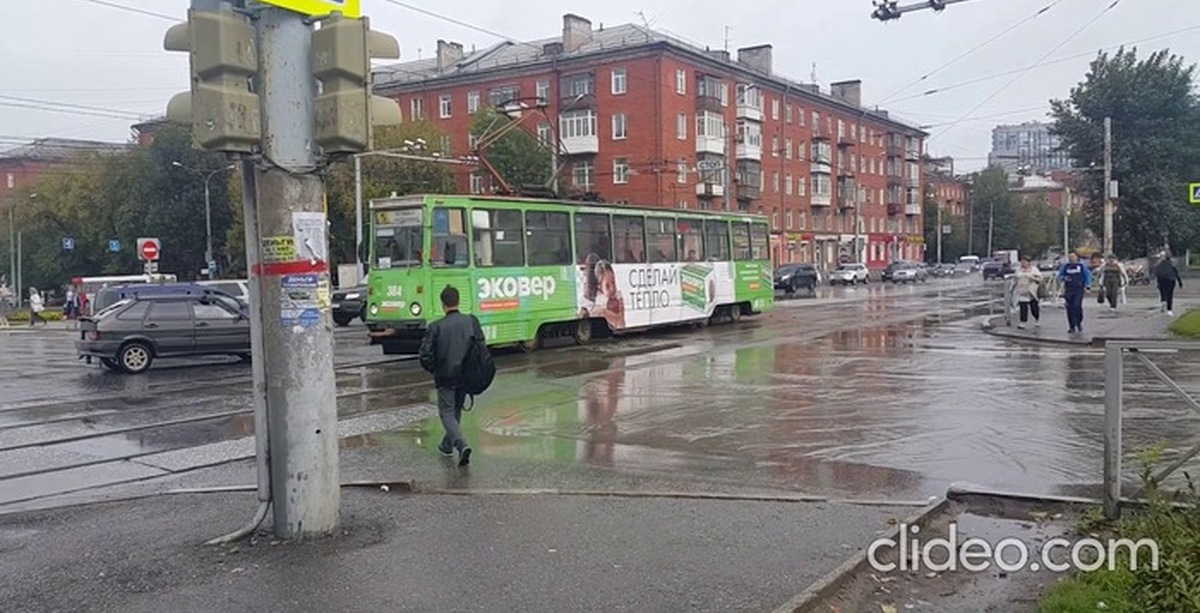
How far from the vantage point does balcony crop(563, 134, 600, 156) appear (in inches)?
2569

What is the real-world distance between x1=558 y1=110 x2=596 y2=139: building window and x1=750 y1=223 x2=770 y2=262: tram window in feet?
115

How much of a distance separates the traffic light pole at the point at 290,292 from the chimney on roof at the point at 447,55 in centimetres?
6977

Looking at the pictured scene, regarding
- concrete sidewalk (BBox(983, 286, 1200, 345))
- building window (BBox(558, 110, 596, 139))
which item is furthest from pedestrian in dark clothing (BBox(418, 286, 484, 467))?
building window (BBox(558, 110, 596, 139))

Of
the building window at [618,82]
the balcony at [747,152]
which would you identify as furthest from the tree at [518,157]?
the balcony at [747,152]

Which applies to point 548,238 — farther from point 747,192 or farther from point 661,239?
point 747,192

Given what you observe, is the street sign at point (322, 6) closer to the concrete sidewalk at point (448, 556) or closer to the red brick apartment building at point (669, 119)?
the concrete sidewalk at point (448, 556)

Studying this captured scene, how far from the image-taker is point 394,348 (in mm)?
19500

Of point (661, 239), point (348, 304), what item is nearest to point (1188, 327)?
point (661, 239)

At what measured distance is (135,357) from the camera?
1972 centimetres

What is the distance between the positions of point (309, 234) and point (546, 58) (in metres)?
62.1

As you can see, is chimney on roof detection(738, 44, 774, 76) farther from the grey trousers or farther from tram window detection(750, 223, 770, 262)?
the grey trousers

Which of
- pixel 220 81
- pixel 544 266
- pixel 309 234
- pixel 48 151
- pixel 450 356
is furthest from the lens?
pixel 48 151

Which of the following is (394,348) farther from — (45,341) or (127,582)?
(45,341)

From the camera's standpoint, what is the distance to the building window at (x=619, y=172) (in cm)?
6425
